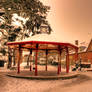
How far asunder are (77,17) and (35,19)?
926 inches

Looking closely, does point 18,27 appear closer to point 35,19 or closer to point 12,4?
point 35,19

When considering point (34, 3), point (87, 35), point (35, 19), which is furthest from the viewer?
point (87, 35)

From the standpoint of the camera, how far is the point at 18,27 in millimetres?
17312

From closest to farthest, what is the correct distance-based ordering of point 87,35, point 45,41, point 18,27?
1. point 45,41
2. point 18,27
3. point 87,35

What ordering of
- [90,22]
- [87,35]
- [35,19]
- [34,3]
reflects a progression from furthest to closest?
[87,35] < [90,22] < [35,19] < [34,3]

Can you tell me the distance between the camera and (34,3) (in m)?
13.3

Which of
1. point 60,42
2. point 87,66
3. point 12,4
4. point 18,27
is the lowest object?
point 87,66

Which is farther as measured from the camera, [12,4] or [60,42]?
[12,4]

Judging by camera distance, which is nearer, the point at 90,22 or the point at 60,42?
the point at 60,42

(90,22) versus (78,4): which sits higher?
(78,4)

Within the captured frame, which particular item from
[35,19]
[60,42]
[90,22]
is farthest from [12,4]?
[90,22]

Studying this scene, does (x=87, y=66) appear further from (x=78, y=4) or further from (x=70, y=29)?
(x=78, y=4)

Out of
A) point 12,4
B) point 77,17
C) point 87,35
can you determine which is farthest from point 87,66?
point 12,4

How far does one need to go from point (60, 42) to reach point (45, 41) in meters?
1.29
